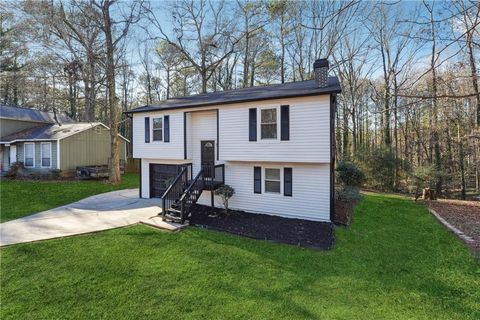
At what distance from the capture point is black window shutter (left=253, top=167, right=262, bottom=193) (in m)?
10.1

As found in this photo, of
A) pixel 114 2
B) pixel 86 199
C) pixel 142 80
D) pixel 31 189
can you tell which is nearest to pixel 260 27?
pixel 114 2

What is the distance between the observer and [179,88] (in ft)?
91.1

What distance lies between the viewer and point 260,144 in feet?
31.4

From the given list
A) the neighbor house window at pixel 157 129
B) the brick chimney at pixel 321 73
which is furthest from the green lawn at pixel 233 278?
the neighbor house window at pixel 157 129

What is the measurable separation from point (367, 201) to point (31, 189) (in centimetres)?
1766

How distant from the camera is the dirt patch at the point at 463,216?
766cm

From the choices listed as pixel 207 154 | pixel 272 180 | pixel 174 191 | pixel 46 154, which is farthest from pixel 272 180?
pixel 46 154

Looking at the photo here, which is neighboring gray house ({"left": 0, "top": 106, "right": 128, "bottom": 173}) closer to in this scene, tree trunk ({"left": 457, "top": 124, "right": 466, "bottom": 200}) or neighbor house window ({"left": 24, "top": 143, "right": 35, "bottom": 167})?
neighbor house window ({"left": 24, "top": 143, "right": 35, "bottom": 167})

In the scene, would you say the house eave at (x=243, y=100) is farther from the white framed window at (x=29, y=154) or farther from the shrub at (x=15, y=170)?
the shrub at (x=15, y=170)

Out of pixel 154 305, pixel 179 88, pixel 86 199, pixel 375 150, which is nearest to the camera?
pixel 154 305

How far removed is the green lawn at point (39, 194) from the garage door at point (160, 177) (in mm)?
3658

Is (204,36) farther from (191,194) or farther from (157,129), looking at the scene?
(191,194)

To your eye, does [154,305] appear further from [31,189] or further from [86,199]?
[31,189]

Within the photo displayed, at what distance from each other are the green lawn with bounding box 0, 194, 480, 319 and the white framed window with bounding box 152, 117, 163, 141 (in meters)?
5.50
